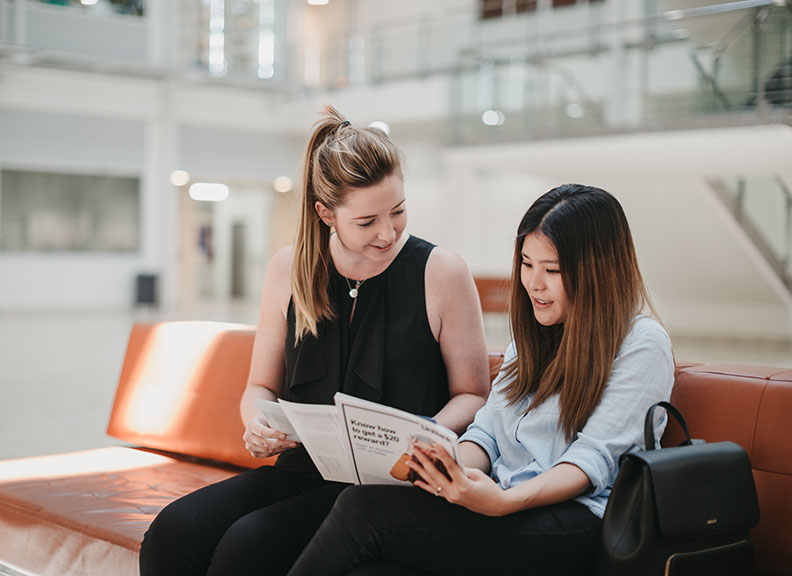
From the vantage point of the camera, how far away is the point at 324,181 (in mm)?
2357

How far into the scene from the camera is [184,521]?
2074mm

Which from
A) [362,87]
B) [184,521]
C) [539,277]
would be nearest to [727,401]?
[539,277]

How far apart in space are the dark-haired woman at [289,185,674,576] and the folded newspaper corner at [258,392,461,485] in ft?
0.15

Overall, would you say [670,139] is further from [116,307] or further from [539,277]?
[116,307]

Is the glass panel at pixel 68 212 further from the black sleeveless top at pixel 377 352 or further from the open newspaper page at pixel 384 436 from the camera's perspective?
the open newspaper page at pixel 384 436

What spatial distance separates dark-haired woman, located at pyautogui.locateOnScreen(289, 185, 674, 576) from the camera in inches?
68.1

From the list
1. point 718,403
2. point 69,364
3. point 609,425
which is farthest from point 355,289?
point 69,364

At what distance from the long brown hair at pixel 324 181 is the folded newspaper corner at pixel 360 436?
1.11ft

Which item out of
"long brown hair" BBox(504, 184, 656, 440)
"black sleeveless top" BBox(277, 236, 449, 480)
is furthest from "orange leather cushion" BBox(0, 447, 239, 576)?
"long brown hair" BBox(504, 184, 656, 440)

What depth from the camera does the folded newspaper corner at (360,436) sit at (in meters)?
1.69

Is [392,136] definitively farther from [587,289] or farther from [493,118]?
[587,289]

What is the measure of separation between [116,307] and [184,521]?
1501 centimetres

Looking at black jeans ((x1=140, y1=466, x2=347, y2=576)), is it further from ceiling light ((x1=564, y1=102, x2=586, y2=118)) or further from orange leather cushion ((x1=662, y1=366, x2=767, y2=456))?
ceiling light ((x1=564, y1=102, x2=586, y2=118))

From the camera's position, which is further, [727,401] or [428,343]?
[428,343]
